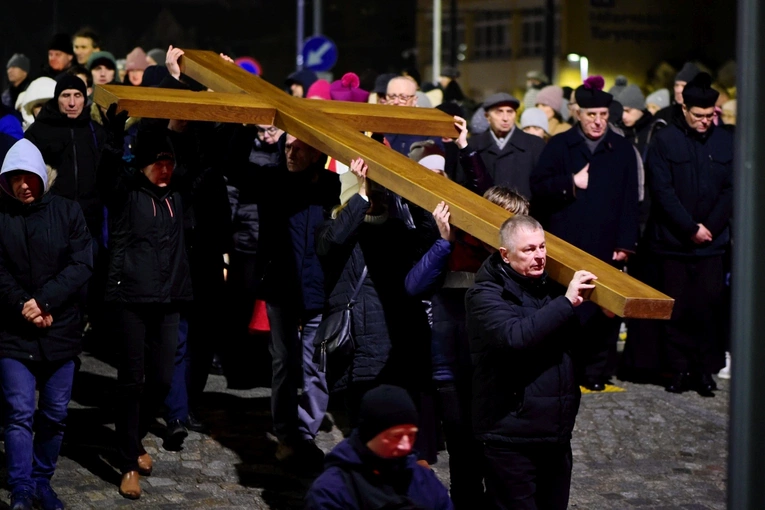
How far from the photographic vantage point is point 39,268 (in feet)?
23.3

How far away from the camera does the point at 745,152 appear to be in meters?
3.96

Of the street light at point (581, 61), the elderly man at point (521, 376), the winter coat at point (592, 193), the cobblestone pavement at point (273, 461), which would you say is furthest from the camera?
the street light at point (581, 61)

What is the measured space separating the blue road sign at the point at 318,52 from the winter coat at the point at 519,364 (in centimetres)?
1919

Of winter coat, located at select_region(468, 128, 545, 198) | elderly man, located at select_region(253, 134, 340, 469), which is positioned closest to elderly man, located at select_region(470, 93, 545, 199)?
winter coat, located at select_region(468, 128, 545, 198)

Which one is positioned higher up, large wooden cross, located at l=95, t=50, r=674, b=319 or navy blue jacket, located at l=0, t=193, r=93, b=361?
large wooden cross, located at l=95, t=50, r=674, b=319

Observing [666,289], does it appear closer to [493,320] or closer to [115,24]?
[493,320]

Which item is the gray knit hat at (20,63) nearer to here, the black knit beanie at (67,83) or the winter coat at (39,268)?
the black knit beanie at (67,83)

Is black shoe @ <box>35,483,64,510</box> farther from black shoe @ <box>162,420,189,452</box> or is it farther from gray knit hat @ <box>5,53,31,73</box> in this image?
gray knit hat @ <box>5,53,31,73</box>

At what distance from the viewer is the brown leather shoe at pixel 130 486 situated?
7348 mm

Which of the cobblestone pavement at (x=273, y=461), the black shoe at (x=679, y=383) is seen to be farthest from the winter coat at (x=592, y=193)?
the cobblestone pavement at (x=273, y=461)

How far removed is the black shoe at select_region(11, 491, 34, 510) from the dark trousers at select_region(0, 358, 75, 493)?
3cm

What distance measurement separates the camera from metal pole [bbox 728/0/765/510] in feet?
13.0

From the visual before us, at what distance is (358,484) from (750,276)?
5.32ft

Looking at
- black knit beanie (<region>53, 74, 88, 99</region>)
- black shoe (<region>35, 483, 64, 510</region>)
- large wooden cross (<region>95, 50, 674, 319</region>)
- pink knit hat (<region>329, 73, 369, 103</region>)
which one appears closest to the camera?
large wooden cross (<region>95, 50, 674, 319</region>)
